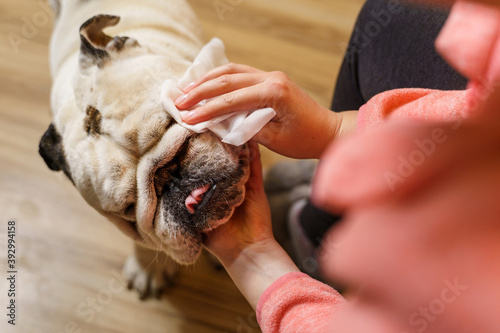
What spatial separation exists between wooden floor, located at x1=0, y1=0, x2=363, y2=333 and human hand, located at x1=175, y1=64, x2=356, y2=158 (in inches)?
28.5

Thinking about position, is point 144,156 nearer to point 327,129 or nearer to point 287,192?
point 327,129

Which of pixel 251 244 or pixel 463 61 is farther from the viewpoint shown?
pixel 251 244

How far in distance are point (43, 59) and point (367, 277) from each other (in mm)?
1802

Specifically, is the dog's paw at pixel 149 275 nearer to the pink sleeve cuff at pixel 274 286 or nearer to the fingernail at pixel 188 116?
the pink sleeve cuff at pixel 274 286

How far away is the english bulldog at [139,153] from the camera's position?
762mm

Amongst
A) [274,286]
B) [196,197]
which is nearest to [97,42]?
[196,197]

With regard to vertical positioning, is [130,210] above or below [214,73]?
below

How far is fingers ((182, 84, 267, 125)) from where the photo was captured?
713 mm

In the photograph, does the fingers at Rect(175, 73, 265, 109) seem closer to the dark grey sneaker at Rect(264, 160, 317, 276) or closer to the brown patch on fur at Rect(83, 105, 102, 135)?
the brown patch on fur at Rect(83, 105, 102, 135)

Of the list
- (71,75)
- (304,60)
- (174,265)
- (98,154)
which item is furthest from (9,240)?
(304,60)

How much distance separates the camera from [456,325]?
0.92ft

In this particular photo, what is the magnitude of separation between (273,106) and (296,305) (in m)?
0.37

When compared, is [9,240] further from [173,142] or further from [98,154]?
[173,142]

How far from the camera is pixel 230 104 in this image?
713mm
